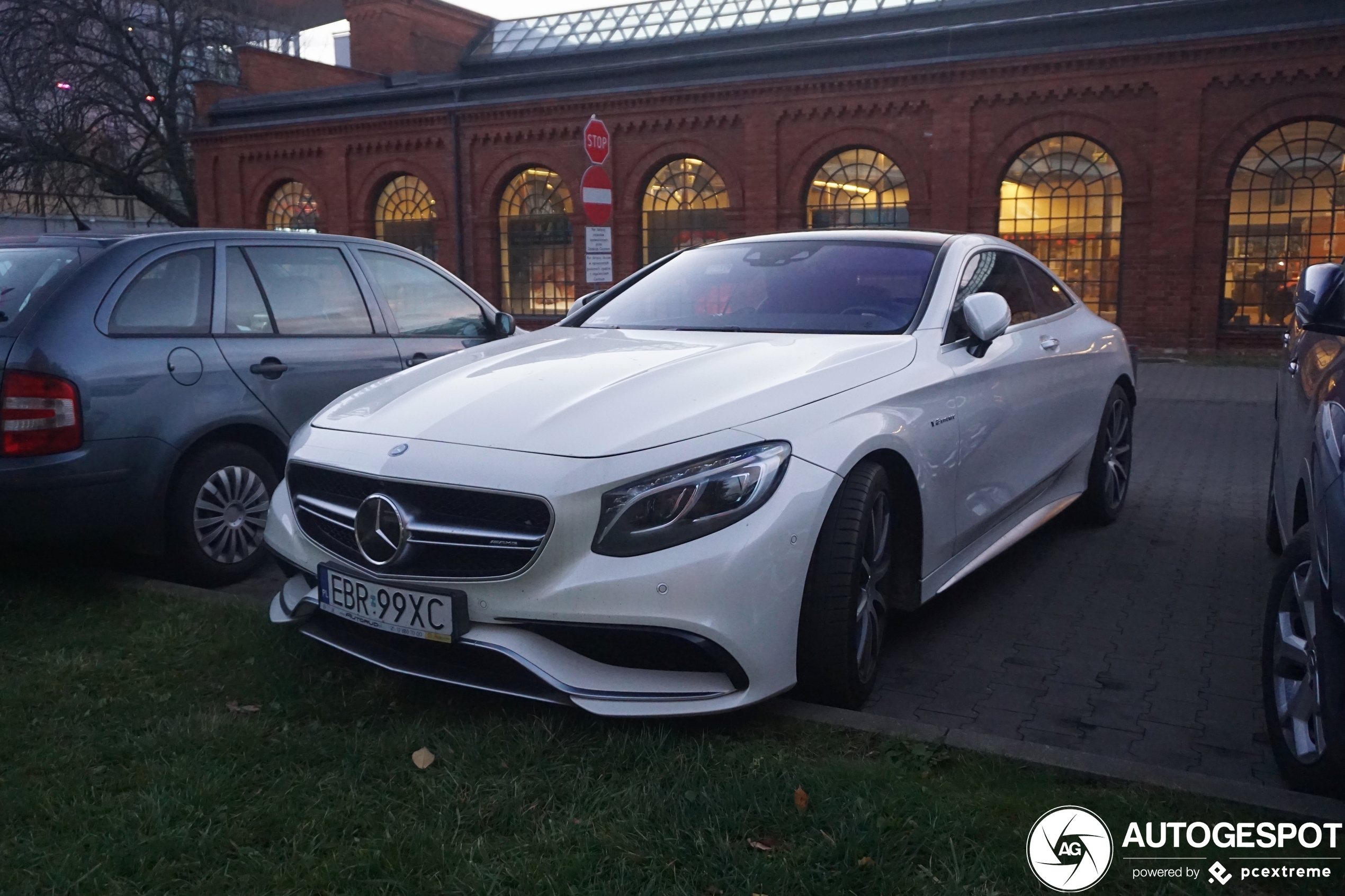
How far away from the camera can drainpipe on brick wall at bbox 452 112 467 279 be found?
26047mm

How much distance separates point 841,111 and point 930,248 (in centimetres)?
1776

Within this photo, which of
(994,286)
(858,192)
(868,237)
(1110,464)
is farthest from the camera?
(858,192)

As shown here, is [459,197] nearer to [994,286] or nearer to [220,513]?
[220,513]

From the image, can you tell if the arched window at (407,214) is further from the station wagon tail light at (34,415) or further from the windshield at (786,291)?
the station wagon tail light at (34,415)

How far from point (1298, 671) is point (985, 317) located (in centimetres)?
178

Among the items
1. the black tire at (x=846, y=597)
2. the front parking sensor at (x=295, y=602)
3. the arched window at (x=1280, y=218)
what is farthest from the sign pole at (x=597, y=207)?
the arched window at (x=1280, y=218)

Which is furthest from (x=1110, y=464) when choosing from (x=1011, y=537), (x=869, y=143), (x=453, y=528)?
(x=869, y=143)

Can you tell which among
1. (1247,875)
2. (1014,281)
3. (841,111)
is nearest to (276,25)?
(841,111)

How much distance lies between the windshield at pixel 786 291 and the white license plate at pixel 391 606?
72.3 inches

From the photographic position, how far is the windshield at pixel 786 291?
4.54 m

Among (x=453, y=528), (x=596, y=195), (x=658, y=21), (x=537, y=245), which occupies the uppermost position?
(x=658, y=21)

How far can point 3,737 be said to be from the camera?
339 centimetres

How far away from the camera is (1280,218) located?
1886 cm

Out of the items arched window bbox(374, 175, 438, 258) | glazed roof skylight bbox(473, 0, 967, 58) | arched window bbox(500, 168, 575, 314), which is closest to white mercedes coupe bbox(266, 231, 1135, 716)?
arched window bbox(500, 168, 575, 314)
